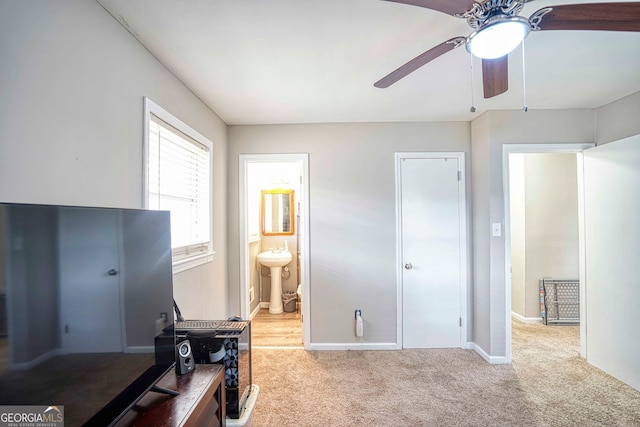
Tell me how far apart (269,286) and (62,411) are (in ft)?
12.4

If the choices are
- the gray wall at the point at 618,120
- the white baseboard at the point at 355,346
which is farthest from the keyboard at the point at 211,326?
the gray wall at the point at 618,120

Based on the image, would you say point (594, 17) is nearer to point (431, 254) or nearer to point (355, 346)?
point (431, 254)

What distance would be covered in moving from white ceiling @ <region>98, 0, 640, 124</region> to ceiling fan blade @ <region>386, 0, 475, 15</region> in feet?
1.03

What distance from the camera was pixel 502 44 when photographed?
126 centimetres

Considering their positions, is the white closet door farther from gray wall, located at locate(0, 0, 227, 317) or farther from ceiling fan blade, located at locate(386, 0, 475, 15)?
gray wall, located at locate(0, 0, 227, 317)

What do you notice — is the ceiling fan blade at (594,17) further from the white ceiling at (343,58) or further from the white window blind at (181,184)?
the white window blind at (181,184)

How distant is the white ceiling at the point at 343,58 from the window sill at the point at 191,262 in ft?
4.40

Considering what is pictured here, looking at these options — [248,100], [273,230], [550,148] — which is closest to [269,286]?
[273,230]

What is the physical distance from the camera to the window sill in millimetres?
1964

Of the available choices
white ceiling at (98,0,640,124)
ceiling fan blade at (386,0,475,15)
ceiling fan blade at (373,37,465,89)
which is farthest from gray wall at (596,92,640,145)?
ceiling fan blade at (386,0,475,15)

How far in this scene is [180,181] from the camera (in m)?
2.12

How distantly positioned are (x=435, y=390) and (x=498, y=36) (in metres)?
2.45

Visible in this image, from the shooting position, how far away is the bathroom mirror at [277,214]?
4516 mm
